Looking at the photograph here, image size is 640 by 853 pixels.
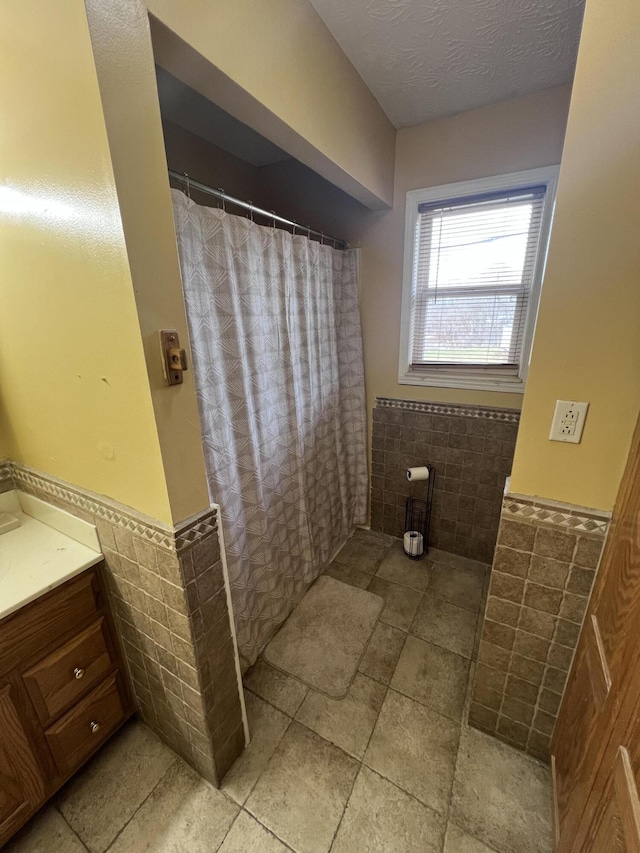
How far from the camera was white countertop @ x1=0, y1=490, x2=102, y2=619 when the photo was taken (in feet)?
3.27

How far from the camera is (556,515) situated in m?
1.01

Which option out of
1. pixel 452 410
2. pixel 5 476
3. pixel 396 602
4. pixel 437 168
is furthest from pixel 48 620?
pixel 437 168

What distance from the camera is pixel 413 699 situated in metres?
1.46

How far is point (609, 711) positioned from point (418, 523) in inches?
63.4

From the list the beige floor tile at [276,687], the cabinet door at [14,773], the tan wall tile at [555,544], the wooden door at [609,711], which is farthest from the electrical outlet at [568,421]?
the cabinet door at [14,773]

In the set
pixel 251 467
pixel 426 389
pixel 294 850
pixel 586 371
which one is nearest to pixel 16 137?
pixel 251 467

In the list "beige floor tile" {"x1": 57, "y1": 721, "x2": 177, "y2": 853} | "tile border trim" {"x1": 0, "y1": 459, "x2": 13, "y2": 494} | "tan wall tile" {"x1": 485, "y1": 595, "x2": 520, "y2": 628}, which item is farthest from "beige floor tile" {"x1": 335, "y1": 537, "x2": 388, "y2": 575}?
"tile border trim" {"x1": 0, "y1": 459, "x2": 13, "y2": 494}

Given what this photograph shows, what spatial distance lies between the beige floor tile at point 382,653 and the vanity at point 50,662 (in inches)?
40.4

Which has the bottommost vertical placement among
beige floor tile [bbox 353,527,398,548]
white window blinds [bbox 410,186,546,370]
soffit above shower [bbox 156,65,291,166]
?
beige floor tile [bbox 353,527,398,548]

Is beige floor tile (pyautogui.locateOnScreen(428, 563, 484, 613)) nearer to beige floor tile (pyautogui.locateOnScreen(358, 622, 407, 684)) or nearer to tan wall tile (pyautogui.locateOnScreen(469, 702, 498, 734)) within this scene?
beige floor tile (pyautogui.locateOnScreen(358, 622, 407, 684))

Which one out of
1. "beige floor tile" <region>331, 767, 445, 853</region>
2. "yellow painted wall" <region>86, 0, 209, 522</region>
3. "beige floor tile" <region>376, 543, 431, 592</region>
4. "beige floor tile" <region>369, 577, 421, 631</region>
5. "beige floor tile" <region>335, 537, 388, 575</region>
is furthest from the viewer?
"beige floor tile" <region>335, 537, 388, 575</region>

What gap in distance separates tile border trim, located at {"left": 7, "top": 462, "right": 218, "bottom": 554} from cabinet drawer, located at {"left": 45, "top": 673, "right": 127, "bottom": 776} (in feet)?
2.19

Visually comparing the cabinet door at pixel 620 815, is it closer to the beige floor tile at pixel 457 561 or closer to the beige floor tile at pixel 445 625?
the beige floor tile at pixel 445 625

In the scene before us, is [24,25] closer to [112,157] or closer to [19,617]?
[112,157]
